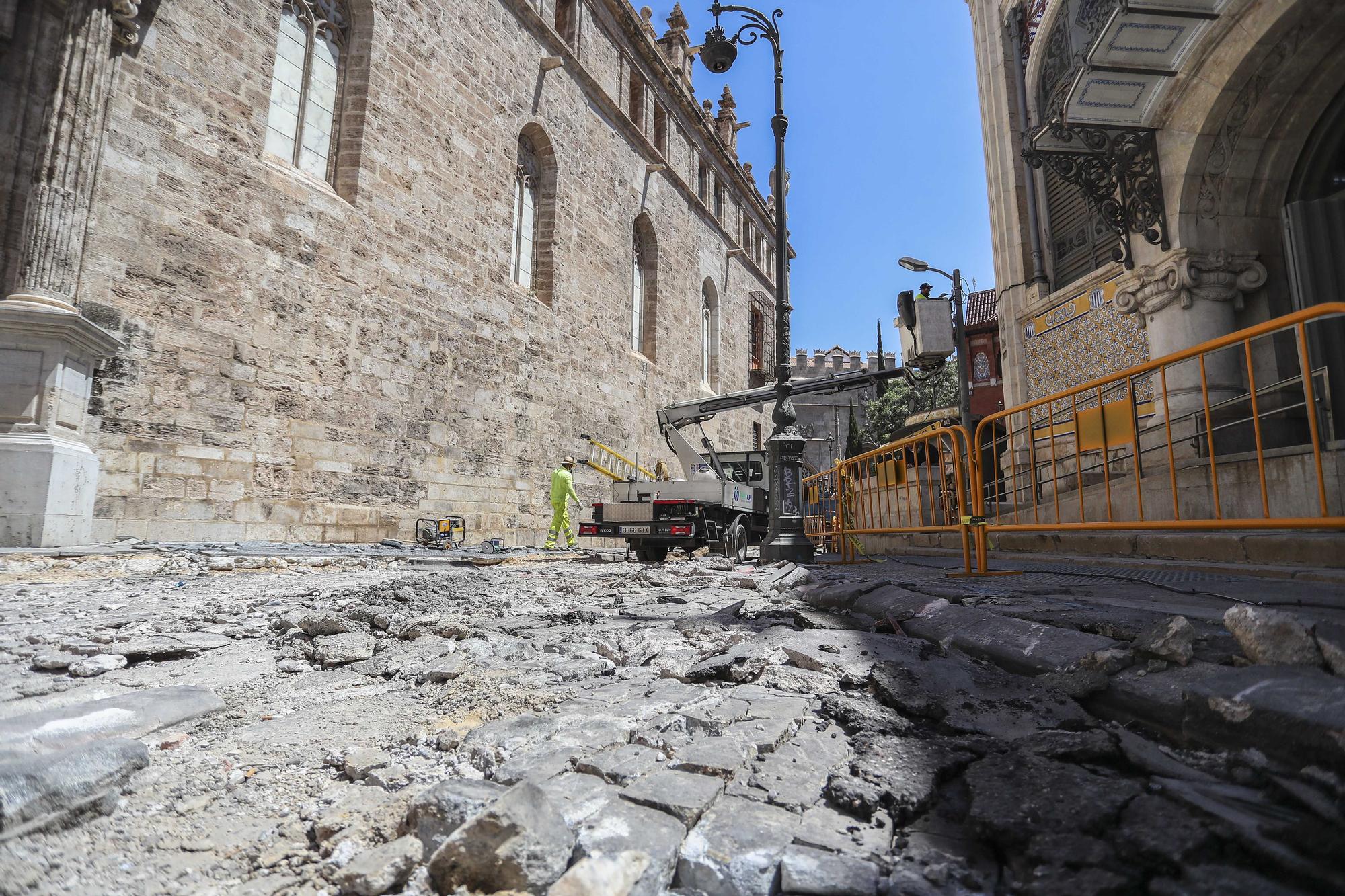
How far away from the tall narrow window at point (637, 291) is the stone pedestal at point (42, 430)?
12.7 metres

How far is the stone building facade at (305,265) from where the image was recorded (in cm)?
668

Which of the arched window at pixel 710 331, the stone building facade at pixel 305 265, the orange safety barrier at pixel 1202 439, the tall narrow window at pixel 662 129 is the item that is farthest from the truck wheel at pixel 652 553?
the tall narrow window at pixel 662 129

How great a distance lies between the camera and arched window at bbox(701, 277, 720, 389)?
77.3 feet

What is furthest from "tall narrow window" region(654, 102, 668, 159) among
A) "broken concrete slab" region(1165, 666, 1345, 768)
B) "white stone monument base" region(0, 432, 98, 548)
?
"broken concrete slab" region(1165, 666, 1345, 768)

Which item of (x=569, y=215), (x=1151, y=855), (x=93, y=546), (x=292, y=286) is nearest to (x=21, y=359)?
(x=93, y=546)

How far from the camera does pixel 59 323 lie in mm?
6074

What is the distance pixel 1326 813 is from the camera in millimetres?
1104

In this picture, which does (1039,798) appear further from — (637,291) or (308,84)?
(637,291)

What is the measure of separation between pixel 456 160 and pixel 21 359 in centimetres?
780

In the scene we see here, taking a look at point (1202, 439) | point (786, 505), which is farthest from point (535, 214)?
point (1202, 439)

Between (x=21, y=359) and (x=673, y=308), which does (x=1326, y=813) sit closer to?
(x=21, y=359)

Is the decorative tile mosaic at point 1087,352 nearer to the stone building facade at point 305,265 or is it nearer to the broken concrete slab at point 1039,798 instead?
the broken concrete slab at point 1039,798

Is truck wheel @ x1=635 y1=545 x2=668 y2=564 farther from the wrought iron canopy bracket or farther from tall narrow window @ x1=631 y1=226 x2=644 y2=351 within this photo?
tall narrow window @ x1=631 y1=226 x2=644 y2=351

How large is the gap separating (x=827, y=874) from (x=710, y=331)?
78.1 ft
